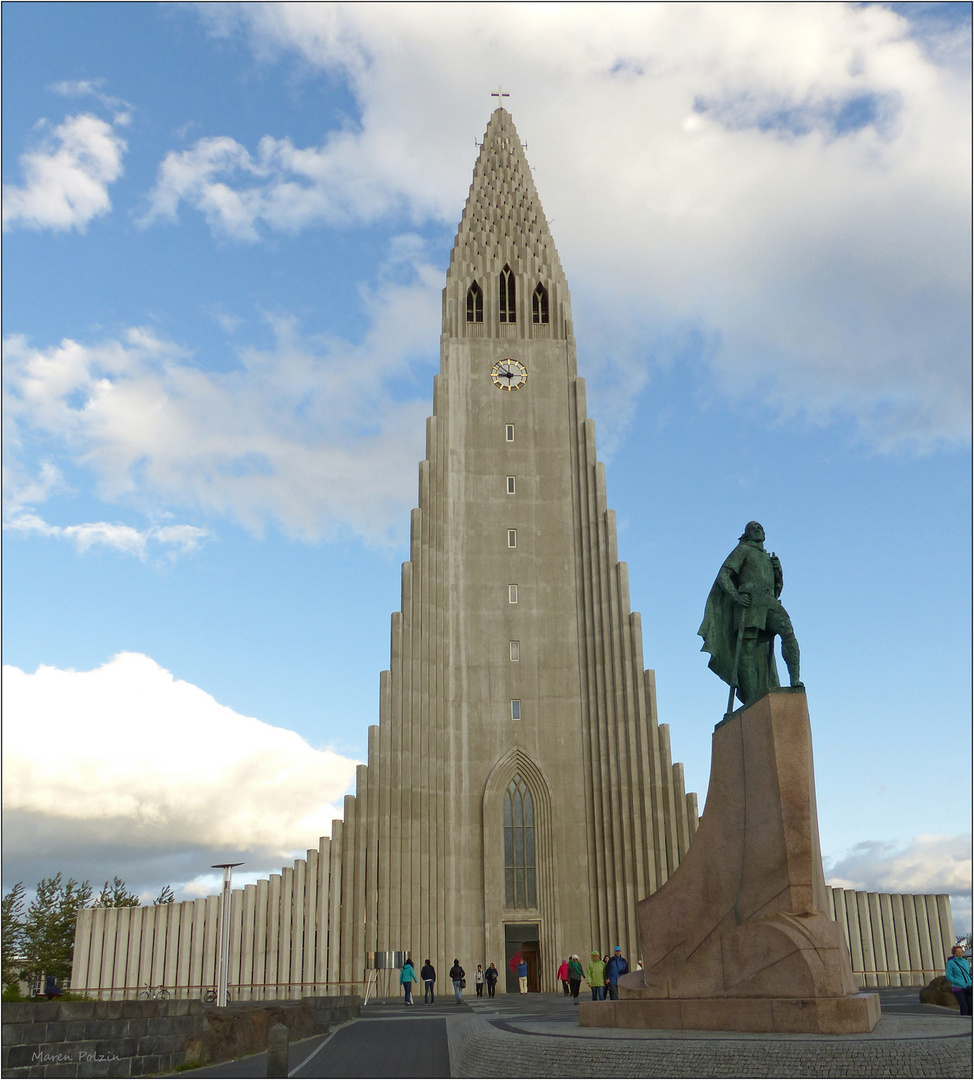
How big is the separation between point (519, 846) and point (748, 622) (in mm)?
24823

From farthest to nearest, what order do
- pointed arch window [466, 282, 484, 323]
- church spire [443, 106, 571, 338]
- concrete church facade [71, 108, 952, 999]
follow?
pointed arch window [466, 282, 484, 323], church spire [443, 106, 571, 338], concrete church facade [71, 108, 952, 999]

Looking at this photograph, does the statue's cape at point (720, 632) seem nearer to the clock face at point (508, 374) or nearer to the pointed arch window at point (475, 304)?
the clock face at point (508, 374)

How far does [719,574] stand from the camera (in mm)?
14289

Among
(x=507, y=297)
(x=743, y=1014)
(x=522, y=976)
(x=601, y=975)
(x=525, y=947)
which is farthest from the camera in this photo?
(x=507, y=297)

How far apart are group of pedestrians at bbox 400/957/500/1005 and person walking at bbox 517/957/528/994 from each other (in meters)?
0.77

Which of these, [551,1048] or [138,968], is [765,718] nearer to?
[551,1048]

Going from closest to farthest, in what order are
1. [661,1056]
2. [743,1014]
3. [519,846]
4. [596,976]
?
[661,1056] → [743,1014] → [596,976] → [519,846]

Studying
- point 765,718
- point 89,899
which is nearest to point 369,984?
point 765,718

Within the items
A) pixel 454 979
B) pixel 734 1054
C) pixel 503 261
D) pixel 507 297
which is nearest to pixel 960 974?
pixel 734 1054

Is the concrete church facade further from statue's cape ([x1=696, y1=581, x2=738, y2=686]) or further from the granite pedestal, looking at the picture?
the granite pedestal

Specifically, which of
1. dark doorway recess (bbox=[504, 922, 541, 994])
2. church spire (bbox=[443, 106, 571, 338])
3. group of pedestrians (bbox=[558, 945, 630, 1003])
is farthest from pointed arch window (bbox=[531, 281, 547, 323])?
group of pedestrians (bbox=[558, 945, 630, 1003])

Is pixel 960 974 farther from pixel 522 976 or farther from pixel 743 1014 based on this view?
pixel 522 976

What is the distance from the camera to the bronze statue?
13.6 m

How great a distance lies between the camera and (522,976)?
32531 mm
